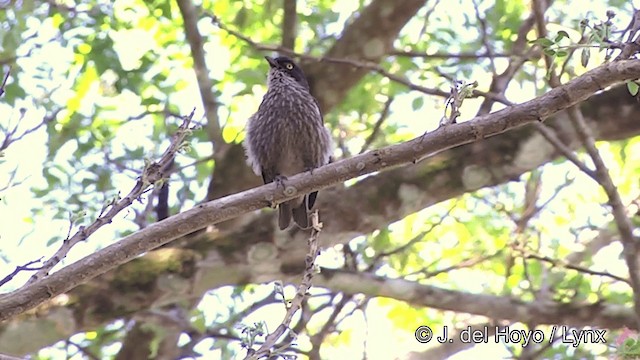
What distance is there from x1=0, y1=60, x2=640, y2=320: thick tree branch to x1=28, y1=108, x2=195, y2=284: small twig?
96mm

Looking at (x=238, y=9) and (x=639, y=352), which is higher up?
(x=238, y=9)

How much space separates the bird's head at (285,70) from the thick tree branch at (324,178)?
Result: 98.1 inches

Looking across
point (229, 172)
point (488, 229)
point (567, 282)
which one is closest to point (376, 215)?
point (229, 172)

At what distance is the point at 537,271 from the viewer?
21.6ft

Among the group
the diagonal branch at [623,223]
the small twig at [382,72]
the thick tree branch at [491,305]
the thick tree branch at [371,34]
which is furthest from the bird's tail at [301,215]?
the diagonal branch at [623,223]

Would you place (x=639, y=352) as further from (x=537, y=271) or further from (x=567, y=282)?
(x=537, y=271)

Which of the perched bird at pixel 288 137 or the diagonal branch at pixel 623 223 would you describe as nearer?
the diagonal branch at pixel 623 223

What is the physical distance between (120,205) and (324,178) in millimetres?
688

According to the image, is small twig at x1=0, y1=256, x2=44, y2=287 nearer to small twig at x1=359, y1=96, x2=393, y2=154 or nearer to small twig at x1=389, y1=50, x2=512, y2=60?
small twig at x1=389, y1=50, x2=512, y2=60

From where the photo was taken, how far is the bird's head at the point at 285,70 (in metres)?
5.54

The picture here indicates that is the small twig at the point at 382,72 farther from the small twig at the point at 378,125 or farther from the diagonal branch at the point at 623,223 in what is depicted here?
the small twig at the point at 378,125

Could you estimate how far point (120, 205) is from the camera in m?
2.92

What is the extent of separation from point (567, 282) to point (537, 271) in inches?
22.3

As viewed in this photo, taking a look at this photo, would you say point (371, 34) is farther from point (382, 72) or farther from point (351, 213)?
point (351, 213)
